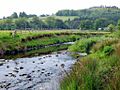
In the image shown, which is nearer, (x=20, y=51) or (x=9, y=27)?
(x=20, y=51)

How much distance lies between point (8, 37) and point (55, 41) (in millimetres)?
23182

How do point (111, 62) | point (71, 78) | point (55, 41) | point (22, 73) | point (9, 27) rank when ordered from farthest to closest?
point (9, 27), point (55, 41), point (22, 73), point (111, 62), point (71, 78)

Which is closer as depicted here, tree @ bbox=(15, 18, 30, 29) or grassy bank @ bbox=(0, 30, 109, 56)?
grassy bank @ bbox=(0, 30, 109, 56)

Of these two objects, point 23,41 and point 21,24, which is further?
point 21,24

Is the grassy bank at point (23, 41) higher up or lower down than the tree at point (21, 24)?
higher up

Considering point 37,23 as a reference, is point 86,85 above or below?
above

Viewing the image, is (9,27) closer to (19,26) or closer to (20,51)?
(19,26)

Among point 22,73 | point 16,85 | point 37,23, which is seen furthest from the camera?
point 37,23

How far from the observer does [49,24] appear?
198m

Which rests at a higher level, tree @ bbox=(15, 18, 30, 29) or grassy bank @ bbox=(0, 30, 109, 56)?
grassy bank @ bbox=(0, 30, 109, 56)

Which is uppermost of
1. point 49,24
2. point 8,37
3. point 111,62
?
point 111,62

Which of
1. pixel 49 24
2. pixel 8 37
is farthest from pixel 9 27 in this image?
pixel 8 37

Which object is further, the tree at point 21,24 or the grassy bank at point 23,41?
the tree at point 21,24

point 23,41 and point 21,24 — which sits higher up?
A: point 23,41
